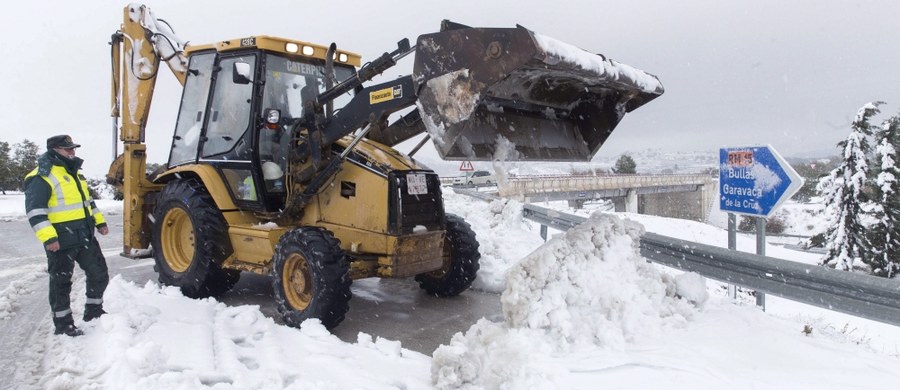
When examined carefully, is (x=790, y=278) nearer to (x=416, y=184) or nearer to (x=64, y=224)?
(x=416, y=184)

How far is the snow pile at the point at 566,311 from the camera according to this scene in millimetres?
3270

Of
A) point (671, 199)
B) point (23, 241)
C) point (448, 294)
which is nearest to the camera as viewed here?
point (448, 294)

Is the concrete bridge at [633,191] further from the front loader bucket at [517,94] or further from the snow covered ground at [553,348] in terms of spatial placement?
the snow covered ground at [553,348]

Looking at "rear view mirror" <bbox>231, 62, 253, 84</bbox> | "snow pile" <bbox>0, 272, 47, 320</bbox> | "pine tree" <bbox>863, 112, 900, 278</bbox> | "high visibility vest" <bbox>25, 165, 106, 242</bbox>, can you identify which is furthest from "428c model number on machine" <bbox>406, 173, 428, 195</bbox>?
"pine tree" <bbox>863, 112, 900, 278</bbox>

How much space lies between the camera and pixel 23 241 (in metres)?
10.7

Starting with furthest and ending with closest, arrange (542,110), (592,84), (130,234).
Answer: (130,234), (542,110), (592,84)

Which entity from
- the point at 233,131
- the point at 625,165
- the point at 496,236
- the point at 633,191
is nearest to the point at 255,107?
the point at 233,131

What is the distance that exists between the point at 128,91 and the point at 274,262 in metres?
3.43

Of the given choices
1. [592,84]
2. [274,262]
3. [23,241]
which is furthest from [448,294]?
[23,241]

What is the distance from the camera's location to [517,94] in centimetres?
450

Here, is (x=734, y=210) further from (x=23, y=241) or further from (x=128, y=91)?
(x=23, y=241)

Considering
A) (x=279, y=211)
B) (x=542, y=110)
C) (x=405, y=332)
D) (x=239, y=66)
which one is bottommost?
(x=405, y=332)

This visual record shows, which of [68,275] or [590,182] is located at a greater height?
[590,182]

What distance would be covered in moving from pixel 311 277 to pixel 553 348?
2.25 metres
